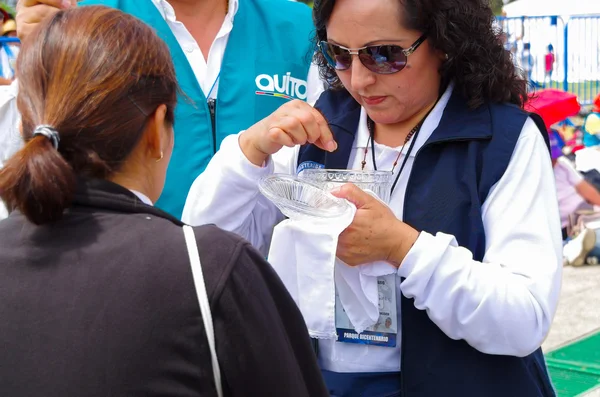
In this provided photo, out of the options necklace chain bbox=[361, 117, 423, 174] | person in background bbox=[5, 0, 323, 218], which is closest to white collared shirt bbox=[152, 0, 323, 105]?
person in background bbox=[5, 0, 323, 218]

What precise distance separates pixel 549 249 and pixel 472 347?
30 centimetres

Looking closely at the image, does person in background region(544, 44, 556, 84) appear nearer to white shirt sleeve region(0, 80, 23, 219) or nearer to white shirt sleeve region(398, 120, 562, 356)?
white shirt sleeve region(0, 80, 23, 219)

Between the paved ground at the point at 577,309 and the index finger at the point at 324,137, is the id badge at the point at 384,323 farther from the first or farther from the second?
the paved ground at the point at 577,309

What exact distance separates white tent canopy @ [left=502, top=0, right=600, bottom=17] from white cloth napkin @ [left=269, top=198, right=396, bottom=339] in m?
13.4

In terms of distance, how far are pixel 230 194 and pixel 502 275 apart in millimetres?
733

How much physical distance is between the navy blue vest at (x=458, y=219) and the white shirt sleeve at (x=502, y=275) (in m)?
0.05

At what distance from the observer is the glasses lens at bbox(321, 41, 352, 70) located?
6.70 feet

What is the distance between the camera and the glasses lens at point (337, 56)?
204 centimetres

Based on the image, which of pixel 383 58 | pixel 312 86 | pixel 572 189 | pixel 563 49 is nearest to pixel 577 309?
pixel 572 189

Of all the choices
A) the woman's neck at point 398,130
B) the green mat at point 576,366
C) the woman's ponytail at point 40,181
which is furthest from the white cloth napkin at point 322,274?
the green mat at point 576,366

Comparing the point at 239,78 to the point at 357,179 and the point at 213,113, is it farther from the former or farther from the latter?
the point at 357,179

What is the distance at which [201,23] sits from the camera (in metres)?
2.73

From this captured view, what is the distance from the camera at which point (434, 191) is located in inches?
73.4

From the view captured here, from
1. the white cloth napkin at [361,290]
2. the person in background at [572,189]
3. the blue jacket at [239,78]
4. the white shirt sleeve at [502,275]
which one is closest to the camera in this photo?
the white shirt sleeve at [502,275]
